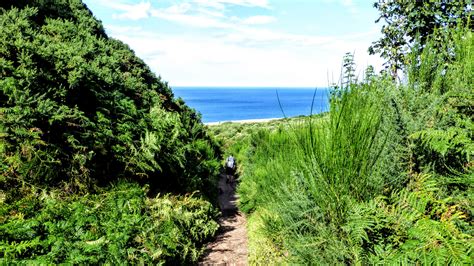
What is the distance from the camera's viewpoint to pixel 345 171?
290 cm

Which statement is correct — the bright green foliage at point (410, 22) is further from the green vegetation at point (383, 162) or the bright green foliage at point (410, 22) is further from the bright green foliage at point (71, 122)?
the bright green foliage at point (71, 122)

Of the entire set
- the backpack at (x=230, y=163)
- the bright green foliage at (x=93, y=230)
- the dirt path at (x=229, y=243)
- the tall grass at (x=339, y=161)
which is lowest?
the dirt path at (x=229, y=243)

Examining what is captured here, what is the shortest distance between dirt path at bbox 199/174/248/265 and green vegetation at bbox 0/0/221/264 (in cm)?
33

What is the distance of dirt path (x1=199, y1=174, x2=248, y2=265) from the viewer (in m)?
6.10

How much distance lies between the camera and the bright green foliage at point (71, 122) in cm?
444

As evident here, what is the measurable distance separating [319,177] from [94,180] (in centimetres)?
391

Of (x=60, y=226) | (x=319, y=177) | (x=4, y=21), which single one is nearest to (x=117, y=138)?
(x=60, y=226)

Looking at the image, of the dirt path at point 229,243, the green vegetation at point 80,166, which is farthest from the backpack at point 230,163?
the green vegetation at point 80,166

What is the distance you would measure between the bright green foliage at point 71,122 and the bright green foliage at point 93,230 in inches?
19.8

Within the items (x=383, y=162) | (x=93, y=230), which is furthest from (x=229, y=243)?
(x=383, y=162)

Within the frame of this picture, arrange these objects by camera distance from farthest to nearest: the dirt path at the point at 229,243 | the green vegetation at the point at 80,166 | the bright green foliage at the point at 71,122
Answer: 1. the dirt path at the point at 229,243
2. the bright green foliage at the point at 71,122
3. the green vegetation at the point at 80,166

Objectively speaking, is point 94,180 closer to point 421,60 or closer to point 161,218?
point 161,218

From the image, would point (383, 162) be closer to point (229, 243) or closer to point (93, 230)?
point (93, 230)

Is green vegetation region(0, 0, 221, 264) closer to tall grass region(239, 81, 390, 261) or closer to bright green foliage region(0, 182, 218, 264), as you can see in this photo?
bright green foliage region(0, 182, 218, 264)
